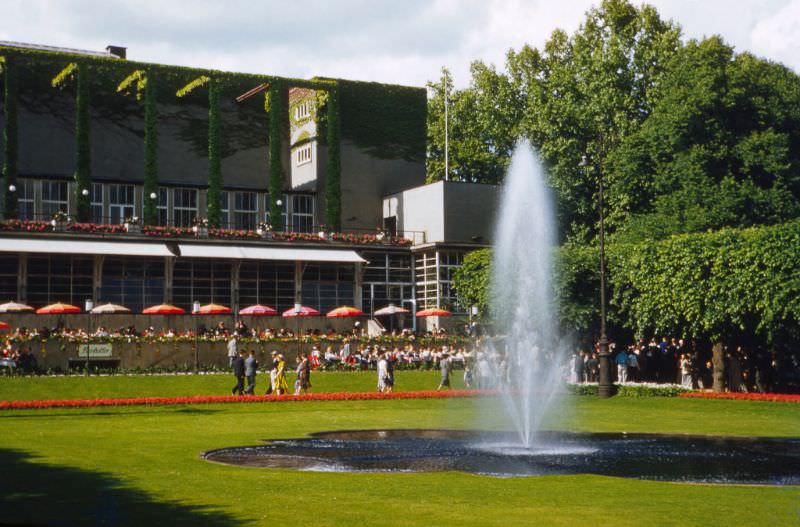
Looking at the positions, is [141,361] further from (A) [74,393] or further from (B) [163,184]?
(B) [163,184]

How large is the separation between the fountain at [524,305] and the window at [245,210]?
14.7 meters

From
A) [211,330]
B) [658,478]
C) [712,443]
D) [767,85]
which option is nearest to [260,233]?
[211,330]

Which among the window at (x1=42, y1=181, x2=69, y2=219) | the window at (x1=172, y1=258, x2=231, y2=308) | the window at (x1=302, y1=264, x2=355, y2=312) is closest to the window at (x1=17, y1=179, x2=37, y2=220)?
the window at (x1=42, y1=181, x2=69, y2=219)

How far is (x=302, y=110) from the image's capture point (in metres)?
65.2

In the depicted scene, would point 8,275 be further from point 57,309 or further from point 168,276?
point 57,309

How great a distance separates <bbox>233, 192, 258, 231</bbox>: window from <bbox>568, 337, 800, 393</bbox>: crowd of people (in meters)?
24.1

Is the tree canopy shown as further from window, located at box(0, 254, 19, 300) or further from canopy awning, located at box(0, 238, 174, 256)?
window, located at box(0, 254, 19, 300)

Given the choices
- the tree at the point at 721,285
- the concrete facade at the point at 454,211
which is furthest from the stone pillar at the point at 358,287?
the tree at the point at 721,285

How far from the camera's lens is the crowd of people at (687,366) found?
128 feet

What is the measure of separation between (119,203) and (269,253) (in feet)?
33.3

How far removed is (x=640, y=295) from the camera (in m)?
43.7

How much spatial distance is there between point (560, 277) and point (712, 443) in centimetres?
2688

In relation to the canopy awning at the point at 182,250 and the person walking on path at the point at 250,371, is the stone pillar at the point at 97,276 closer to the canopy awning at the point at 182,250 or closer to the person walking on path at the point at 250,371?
the canopy awning at the point at 182,250

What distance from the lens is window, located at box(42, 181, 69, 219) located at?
57.5 m
